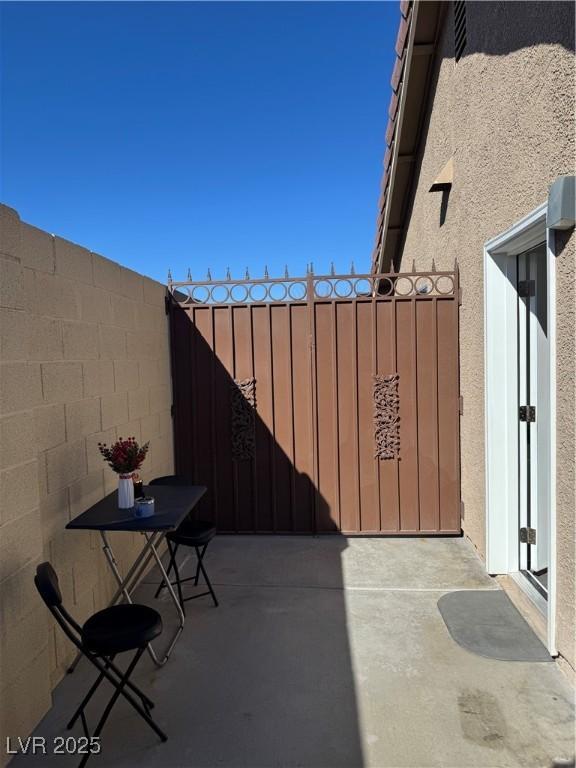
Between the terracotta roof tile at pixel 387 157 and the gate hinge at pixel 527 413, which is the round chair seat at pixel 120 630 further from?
the terracotta roof tile at pixel 387 157

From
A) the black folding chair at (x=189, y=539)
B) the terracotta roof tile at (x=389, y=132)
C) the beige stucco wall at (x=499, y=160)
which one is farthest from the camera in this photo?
the terracotta roof tile at (x=389, y=132)

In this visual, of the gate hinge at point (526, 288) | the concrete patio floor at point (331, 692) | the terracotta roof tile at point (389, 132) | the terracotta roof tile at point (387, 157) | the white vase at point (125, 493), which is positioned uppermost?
the terracotta roof tile at point (389, 132)

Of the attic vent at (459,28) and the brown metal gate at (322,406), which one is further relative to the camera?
the brown metal gate at (322,406)

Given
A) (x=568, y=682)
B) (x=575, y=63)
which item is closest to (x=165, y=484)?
(x=568, y=682)

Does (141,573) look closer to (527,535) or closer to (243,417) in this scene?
(243,417)

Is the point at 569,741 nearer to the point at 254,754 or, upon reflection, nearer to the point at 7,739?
the point at 254,754

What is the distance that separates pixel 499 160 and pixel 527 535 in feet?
8.67

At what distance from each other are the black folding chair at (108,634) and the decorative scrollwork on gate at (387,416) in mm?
2868

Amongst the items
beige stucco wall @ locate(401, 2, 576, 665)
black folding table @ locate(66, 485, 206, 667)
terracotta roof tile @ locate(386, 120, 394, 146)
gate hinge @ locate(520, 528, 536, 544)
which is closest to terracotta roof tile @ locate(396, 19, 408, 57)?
beige stucco wall @ locate(401, 2, 576, 665)

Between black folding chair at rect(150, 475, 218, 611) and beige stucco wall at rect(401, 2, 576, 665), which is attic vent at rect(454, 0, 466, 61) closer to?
beige stucco wall at rect(401, 2, 576, 665)

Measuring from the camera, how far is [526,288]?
12.2 feet

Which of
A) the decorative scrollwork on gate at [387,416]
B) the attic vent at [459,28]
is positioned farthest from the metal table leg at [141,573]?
the attic vent at [459,28]

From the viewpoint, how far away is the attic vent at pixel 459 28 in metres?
4.30

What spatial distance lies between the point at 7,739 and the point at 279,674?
4.21 ft
